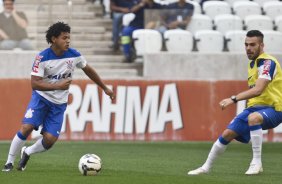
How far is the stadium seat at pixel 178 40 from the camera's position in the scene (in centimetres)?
2450

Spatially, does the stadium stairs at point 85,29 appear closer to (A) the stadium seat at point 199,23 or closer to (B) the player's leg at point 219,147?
(A) the stadium seat at point 199,23

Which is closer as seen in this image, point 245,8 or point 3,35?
point 3,35

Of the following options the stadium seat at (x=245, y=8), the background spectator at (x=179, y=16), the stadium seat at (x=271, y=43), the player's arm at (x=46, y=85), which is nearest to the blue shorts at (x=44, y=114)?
the player's arm at (x=46, y=85)

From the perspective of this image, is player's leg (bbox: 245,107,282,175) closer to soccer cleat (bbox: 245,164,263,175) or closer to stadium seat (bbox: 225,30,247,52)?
soccer cleat (bbox: 245,164,263,175)

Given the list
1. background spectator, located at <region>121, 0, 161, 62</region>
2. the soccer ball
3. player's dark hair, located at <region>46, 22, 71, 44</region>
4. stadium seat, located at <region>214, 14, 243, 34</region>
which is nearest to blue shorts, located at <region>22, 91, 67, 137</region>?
the soccer ball

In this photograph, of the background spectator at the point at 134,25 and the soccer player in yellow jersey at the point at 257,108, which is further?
the background spectator at the point at 134,25

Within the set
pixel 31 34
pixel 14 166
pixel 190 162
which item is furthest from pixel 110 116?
pixel 14 166

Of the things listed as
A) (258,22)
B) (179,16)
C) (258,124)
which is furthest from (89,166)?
(258,22)

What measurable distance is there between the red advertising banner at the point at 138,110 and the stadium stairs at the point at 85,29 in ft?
2.09

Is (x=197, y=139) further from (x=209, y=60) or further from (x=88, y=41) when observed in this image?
(x=88, y=41)

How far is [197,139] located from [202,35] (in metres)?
2.85

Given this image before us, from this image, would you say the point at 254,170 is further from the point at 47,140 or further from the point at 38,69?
the point at 38,69

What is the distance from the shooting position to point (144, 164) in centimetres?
1642

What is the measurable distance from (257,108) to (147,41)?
32.6 feet
